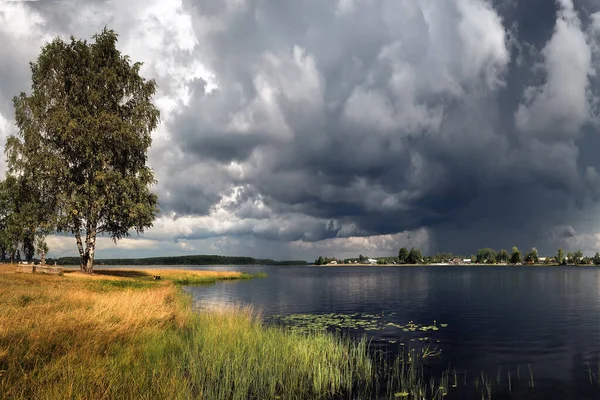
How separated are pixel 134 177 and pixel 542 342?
46.4 meters

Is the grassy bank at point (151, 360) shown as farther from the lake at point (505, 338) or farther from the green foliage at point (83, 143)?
the green foliage at point (83, 143)

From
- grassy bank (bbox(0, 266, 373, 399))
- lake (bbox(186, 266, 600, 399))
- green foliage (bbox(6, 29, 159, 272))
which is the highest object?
green foliage (bbox(6, 29, 159, 272))

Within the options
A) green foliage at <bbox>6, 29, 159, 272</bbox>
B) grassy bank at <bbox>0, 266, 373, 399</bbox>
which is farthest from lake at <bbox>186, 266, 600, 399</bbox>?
green foliage at <bbox>6, 29, 159, 272</bbox>

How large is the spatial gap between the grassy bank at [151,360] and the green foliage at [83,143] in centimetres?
2867

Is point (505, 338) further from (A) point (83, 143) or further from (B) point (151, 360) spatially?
(A) point (83, 143)

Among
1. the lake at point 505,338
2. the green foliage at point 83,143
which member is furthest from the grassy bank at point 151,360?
the green foliage at point 83,143

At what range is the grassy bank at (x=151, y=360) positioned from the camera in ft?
34.7

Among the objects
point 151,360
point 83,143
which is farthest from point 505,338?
point 83,143

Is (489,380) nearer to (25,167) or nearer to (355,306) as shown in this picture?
(355,306)

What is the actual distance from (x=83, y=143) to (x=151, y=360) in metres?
39.5

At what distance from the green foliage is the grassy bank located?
28665 millimetres

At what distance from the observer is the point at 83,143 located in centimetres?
4569

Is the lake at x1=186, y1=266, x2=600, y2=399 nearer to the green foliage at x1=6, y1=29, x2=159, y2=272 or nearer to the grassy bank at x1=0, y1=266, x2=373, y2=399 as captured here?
the grassy bank at x1=0, y1=266, x2=373, y2=399

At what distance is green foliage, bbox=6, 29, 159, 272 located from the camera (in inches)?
1795
